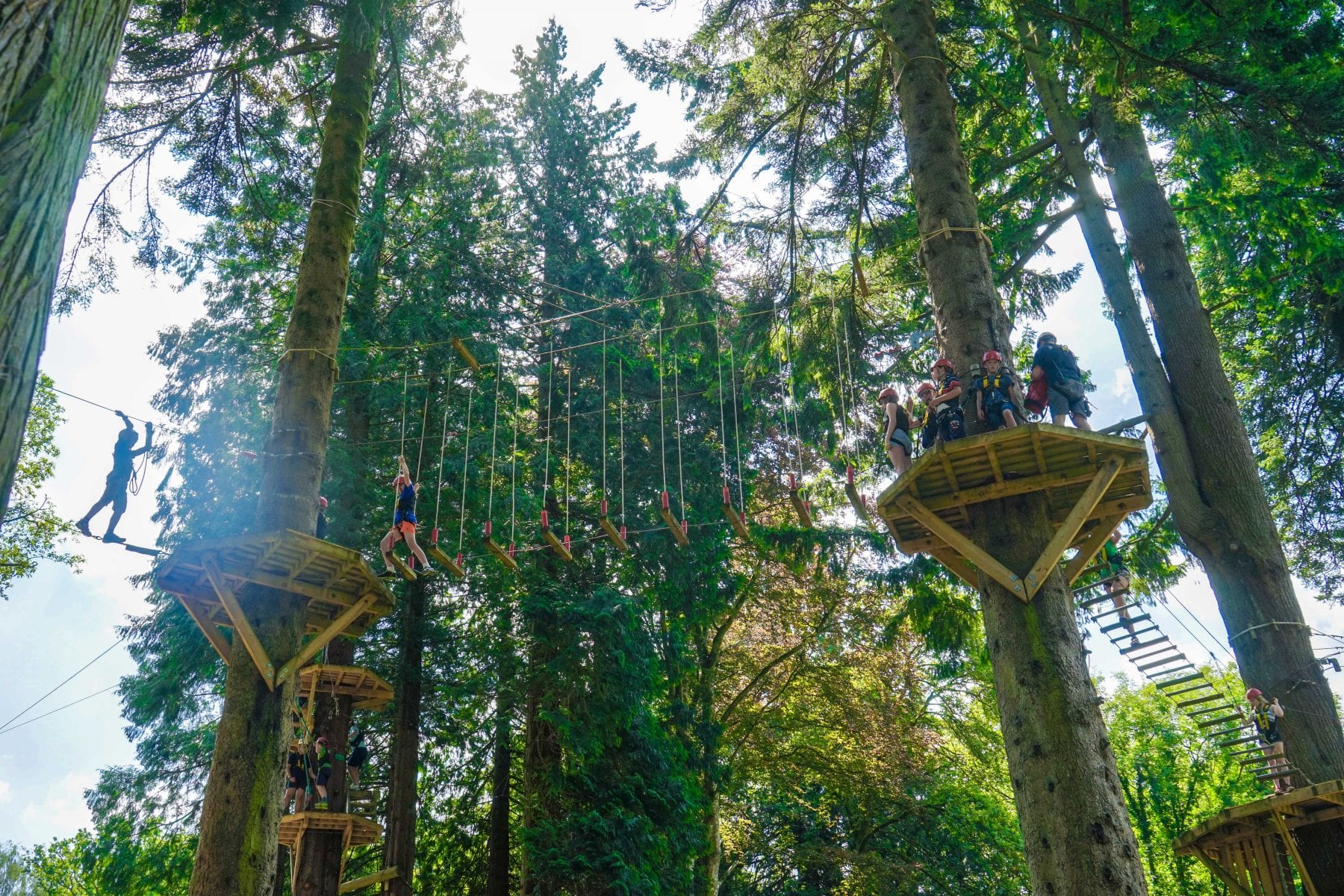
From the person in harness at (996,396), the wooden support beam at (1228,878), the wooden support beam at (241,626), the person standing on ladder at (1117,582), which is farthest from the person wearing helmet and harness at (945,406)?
the wooden support beam at (1228,878)

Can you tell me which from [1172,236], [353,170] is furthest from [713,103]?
[1172,236]

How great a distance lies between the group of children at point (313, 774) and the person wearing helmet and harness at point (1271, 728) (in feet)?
31.5

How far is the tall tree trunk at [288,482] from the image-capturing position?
6.37m

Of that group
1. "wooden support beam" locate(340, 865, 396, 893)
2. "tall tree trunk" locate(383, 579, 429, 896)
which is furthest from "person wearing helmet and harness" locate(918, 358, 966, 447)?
"wooden support beam" locate(340, 865, 396, 893)

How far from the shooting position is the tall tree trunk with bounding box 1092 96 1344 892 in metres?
8.06

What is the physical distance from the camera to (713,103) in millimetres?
11688

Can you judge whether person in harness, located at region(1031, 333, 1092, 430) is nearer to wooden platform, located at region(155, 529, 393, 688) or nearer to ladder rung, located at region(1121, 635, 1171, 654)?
ladder rung, located at region(1121, 635, 1171, 654)

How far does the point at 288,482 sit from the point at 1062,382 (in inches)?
231

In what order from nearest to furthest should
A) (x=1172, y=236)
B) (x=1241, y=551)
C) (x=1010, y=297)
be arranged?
(x=1241, y=551)
(x=1172, y=236)
(x=1010, y=297)

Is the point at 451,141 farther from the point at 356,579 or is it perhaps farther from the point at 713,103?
the point at 356,579

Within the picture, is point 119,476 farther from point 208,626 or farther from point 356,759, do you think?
point 356,759

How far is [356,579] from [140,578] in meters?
9.21

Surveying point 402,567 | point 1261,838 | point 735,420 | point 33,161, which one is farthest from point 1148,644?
point 33,161

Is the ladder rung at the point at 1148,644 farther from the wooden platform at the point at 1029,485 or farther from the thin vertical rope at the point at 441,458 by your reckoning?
the thin vertical rope at the point at 441,458
